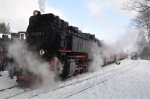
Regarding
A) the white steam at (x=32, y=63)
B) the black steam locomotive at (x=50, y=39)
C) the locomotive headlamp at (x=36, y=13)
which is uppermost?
the locomotive headlamp at (x=36, y=13)

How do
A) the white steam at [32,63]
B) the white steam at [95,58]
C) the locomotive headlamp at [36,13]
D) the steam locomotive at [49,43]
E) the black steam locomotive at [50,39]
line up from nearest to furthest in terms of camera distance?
the white steam at [32,63] → the steam locomotive at [49,43] → the black steam locomotive at [50,39] → the locomotive headlamp at [36,13] → the white steam at [95,58]

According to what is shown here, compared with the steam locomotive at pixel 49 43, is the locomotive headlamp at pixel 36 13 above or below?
above

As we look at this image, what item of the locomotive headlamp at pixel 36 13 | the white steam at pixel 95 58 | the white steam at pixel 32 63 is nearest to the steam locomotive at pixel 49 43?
the locomotive headlamp at pixel 36 13

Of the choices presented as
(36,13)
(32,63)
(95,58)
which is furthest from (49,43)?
(95,58)

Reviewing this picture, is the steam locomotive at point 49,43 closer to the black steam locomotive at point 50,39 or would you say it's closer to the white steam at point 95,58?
the black steam locomotive at point 50,39

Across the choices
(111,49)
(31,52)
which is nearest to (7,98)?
(31,52)

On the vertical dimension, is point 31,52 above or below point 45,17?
below

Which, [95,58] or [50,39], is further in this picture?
[95,58]

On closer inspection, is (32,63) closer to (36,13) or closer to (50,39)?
(50,39)

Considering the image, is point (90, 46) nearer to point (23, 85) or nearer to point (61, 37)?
point (61, 37)

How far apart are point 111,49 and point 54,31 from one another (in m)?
18.8

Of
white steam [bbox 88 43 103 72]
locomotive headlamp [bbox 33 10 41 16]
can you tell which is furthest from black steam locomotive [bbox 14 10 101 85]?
white steam [bbox 88 43 103 72]

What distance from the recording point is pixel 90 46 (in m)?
23.5

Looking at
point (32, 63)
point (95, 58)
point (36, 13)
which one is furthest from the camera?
point (95, 58)
